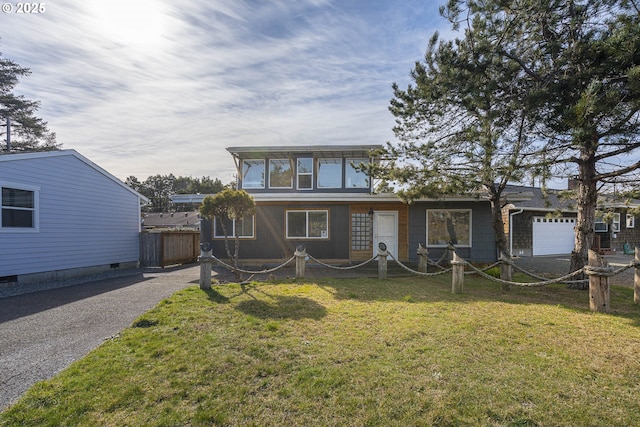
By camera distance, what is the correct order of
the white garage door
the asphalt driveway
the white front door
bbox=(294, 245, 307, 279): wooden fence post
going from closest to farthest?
1. the asphalt driveway
2. bbox=(294, 245, 307, 279): wooden fence post
3. the white front door
4. the white garage door

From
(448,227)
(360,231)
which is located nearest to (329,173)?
(360,231)

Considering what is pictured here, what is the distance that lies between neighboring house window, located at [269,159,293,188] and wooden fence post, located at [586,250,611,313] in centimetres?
1083

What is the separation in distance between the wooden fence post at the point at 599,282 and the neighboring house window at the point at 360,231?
7577mm

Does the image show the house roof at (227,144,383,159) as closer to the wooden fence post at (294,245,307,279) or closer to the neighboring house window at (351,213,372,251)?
the neighboring house window at (351,213,372,251)

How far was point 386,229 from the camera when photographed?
12.7 m

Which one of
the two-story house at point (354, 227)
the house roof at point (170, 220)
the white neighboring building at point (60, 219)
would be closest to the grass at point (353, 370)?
the two-story house at point (354, 227)

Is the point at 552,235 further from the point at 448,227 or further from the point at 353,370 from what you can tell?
the point at 353,370

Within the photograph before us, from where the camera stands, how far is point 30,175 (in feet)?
30.6

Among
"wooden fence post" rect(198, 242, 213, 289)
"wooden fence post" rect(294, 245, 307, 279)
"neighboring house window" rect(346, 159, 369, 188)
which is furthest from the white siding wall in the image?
"neighboring house window" rect(346, 159, 369, 188)

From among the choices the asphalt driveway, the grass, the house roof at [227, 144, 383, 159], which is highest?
the house roof at [227, 144, 383, 159]

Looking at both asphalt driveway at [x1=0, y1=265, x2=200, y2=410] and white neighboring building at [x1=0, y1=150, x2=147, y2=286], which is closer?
asphalt driveway at [x1=0, y1=265, x2=200, y2=410]

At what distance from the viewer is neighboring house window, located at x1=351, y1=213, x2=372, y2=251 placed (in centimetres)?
1264

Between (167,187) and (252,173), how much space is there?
157 ft

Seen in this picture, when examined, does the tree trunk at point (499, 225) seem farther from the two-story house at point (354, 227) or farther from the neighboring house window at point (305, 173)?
the neighboring house window at point (305, 173)
